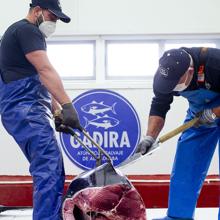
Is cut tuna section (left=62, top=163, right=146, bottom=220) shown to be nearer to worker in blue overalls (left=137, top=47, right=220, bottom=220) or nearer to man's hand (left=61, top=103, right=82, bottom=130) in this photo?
man's hand (left=61, top=103, right=82, bottom=130)

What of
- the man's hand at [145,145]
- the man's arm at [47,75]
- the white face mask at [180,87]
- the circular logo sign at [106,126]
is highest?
the man's arm at [47,75]

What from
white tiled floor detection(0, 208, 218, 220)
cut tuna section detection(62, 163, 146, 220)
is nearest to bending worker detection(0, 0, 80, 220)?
cut tuna section detection(62, 163, 146, 220)

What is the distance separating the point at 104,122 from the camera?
4121mm

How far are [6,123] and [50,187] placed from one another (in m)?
0.39

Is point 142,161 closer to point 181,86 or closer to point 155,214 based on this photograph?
point 155,214

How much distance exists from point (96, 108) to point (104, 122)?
156mm

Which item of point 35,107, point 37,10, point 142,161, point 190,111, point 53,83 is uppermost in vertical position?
point 37,10

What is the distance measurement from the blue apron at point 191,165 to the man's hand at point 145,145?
0.61ft

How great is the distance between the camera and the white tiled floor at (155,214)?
112 inches

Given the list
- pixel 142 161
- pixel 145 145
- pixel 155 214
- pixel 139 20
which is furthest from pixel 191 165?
pixel 139 20

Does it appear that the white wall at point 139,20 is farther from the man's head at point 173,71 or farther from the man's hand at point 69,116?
the man's hand at point 69,116

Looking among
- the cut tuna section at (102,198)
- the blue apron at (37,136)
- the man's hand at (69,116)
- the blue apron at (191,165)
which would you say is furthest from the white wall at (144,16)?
the cut tuna section at (102,198)

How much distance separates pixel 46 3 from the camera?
219 cm

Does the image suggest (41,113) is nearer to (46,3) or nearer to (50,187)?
(50,187)
